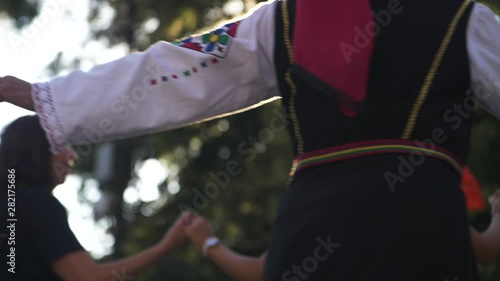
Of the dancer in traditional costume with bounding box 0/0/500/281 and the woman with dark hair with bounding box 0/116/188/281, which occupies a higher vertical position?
the dancer in traditional costume with bounding box 0/0/500/281

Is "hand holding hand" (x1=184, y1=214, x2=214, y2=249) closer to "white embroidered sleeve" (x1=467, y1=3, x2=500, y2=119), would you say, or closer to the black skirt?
the black skirt

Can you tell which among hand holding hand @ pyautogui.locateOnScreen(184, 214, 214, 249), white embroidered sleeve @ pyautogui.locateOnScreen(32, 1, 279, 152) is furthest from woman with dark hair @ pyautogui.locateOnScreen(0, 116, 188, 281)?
white embroidered sleeve @ pyautogui.locateOnScreen(32, 1, 279, 152)

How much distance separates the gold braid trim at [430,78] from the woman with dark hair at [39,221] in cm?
175

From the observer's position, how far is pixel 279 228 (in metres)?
2.68

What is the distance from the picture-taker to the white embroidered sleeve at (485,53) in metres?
2.63

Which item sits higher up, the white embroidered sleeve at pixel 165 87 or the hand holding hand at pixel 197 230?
the white embroidered sleeve at pixel 165 87

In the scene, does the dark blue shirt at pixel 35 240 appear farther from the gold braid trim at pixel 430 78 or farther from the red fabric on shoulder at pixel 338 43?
the gold braid trim at pixel 430 78

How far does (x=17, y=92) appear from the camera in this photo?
9.00 ft

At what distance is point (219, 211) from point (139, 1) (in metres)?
2.26

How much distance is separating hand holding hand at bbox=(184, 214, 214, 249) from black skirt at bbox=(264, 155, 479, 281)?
1843 millimetres

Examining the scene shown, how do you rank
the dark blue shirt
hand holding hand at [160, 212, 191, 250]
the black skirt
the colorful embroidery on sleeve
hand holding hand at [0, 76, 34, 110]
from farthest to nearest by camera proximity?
hand holding hand at [160, 212, 191, 250], the dark blue shirt, the colorful embroidery on sleeve, hand holding hand at [0, 76, 34, 110], the black skirt

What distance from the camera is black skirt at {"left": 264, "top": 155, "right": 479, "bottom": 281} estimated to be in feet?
8.38

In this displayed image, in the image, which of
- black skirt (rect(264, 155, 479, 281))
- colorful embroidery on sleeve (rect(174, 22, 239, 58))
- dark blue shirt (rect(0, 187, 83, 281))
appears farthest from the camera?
dark blue shirt (rect(0, 187, 83, 281))

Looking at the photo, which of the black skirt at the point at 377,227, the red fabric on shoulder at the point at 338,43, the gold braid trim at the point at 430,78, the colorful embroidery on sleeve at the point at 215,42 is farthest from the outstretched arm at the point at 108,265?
the gold braid trim at the point at 430,78
